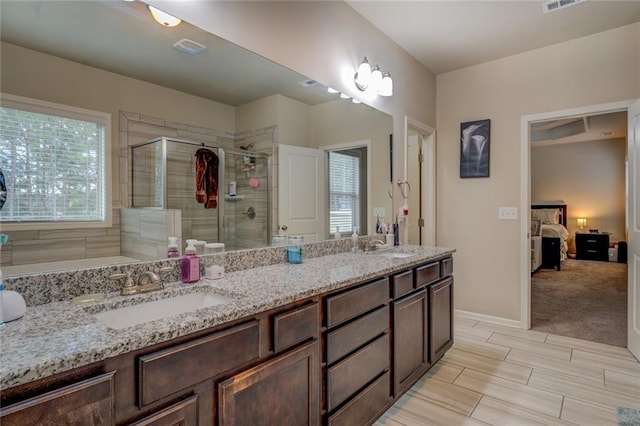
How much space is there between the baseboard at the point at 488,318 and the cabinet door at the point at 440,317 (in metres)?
1.11

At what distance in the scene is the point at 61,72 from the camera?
1.23m

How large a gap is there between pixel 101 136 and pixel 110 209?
281 millimetres

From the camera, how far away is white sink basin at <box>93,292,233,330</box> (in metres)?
1.17

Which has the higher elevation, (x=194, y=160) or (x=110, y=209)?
(x=194, y=160)

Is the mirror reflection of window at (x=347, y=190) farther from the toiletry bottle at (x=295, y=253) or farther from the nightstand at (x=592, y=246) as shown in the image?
the nightstand at (x=592, y=246)

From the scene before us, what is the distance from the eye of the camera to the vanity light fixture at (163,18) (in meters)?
1.48

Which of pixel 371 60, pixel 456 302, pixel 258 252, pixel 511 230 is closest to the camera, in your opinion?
pixel 258 252

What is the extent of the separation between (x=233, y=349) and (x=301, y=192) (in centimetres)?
137

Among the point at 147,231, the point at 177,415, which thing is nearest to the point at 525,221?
the point at 147,231

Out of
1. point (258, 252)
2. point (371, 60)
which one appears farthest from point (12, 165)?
point (371, 60)

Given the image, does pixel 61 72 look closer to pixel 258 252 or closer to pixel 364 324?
pixel 258 252

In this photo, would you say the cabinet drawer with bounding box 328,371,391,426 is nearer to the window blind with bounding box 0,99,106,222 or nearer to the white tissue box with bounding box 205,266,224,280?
the white tissue box with bounding box 205,266,224,280

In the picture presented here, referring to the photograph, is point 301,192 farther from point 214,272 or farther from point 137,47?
point 137,47

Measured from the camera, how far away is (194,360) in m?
0.99
